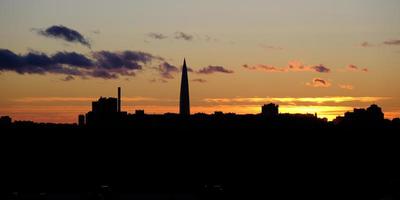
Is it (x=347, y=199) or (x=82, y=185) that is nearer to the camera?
(x=347, y=199)

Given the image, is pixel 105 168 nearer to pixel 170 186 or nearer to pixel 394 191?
pixel 170 186

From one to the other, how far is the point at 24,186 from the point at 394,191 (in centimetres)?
10591

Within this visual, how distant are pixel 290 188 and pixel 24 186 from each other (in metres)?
50.5

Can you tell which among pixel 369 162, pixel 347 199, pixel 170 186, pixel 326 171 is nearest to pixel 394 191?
pixel 347 199

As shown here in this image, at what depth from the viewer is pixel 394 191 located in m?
61.8

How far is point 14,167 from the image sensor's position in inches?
7328

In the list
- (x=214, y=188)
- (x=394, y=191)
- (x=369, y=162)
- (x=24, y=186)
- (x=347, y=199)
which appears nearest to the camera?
(x=394, y=191)

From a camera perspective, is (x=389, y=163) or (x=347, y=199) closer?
(x=347, y=199)

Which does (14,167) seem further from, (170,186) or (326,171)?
(326,171)

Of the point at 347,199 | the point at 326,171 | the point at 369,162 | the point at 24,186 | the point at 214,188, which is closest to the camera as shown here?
the point at 214,188

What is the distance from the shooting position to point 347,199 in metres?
107

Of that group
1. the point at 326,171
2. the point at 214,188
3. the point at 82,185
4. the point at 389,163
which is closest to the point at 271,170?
the point at 326,171

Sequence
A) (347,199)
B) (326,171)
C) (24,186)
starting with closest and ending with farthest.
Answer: (347,199) < (24,186) < (326,171)

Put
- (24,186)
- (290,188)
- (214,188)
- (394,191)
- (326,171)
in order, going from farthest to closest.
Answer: (326,171)
(24,186)
(290,188)
(214,188)
(394,191)
